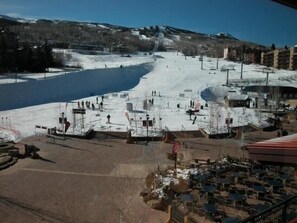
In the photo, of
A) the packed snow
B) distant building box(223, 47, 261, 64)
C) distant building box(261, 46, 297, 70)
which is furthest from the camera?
distant building box(223, 47, 261, 64)

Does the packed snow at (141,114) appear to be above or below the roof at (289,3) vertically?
below

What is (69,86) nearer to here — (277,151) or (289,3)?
(277,151)

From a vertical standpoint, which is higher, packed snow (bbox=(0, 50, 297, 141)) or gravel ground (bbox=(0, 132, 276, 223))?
packed snow (bbox=(0, 50, 297, 141))

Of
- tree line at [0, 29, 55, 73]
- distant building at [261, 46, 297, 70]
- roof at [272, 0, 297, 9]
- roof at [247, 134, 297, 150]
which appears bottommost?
roof at [247, 134, 297, 150]

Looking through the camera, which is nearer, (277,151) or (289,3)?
(289,3)

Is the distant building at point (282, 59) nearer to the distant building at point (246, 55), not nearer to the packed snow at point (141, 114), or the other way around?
the distant building at point (246, 55)

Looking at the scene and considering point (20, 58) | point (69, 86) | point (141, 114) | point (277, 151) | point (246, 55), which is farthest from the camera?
point (246, 55)

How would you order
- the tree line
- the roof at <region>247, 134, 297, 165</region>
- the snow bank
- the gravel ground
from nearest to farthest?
the roof at <region>247, 134, 297, 165</region> < the gravel ground < the snow bank < the tree line

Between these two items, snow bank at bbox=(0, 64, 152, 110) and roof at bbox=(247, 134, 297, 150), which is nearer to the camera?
roof at bbox=(247, 134, 297, 150)

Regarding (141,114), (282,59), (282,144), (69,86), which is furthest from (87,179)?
(282,59)

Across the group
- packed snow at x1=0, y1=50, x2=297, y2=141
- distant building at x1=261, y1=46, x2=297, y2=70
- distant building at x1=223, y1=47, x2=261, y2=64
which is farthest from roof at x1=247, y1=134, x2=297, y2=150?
distant building at x1=223, y1=47, x2=261, y2=64

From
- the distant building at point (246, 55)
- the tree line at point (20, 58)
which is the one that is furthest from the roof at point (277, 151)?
the distant building at point (246, 55)

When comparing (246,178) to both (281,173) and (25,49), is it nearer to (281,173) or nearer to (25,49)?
(281,173)

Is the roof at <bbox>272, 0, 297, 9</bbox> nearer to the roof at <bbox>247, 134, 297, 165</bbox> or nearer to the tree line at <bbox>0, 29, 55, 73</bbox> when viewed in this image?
the roof at <bbox>247, 134, 297, 165</bbox>
